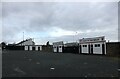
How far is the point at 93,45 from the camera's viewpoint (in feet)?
174

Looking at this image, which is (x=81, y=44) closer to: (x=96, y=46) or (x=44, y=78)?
(x=96, y=46)

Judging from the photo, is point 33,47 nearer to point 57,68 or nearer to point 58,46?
point 58,46

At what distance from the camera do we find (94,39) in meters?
53.4

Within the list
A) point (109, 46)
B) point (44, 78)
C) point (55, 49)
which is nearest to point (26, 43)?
point (55, 49)

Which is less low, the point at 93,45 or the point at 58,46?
the point at 93,45

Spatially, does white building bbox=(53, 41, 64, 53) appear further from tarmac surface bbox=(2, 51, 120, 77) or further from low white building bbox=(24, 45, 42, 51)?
tarmac surface bbox=(2, 51, 120, 77)

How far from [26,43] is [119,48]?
224 ft

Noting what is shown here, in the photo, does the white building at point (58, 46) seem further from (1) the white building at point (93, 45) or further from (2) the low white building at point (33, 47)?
(1) the white building at point (93, 45)

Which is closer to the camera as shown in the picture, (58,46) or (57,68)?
(57,68)

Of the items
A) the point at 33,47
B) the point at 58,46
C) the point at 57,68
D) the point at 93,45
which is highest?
the point at 93,45

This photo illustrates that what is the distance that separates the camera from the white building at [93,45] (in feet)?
161

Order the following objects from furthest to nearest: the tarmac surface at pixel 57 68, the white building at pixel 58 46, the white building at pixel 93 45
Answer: the white building at pixel 58 46, the white building at pixel 93 45, the tarmac surface at pixel 57 68

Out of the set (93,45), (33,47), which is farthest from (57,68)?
(33,47)

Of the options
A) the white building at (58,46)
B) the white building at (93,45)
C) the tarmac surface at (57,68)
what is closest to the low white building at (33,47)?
the white building at (58,46)
